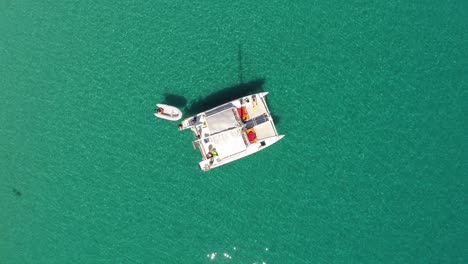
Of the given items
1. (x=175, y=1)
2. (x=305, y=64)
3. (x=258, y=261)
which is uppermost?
(x=175, y=1)

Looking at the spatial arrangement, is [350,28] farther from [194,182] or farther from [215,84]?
[194,182]

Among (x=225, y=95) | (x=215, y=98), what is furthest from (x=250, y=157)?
(x=215, y=98)

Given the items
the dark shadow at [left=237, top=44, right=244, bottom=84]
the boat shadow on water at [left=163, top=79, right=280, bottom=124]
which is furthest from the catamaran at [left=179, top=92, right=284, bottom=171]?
the dark shadow at [left=237, top=44, right=244, bottom=84]

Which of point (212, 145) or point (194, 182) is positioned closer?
point (212, 145)

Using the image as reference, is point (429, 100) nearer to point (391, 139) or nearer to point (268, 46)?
point (391, 139)

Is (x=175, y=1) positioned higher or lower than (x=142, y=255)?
higher

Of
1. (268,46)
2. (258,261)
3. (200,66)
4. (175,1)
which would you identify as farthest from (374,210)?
(175,1)

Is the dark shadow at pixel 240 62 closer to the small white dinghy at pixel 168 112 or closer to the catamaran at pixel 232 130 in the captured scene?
the catamaran at pixel 232 130
